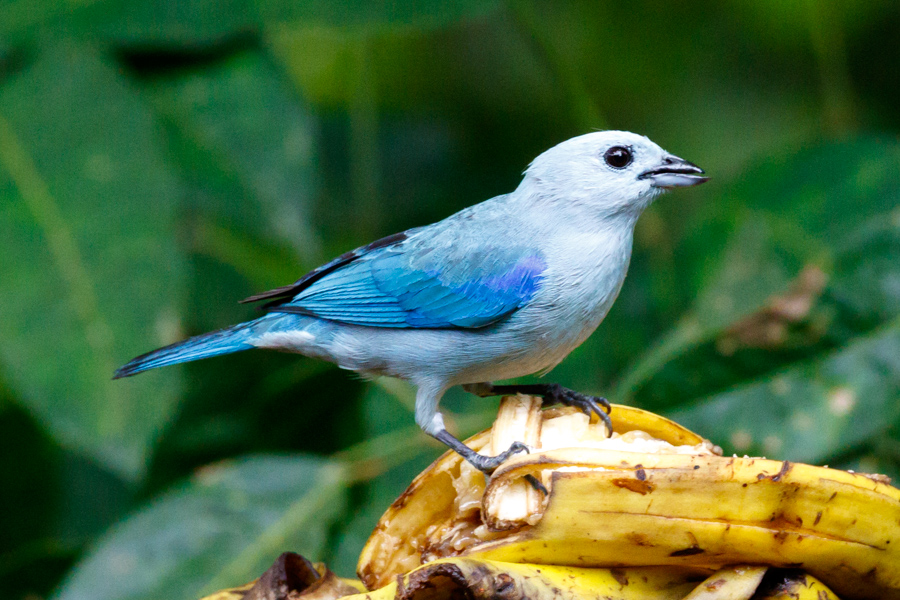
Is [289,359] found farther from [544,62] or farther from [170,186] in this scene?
[544,62]

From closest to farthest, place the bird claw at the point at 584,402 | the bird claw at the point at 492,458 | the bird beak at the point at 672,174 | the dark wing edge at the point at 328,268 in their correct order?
the bird claw at the point at 492,458
the bird claw at the point at 584,402
the bird beak at the point at 672,174
the dark wing edge at the point at 328,268

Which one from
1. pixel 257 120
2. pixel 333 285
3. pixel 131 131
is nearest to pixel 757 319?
pixel 333 285

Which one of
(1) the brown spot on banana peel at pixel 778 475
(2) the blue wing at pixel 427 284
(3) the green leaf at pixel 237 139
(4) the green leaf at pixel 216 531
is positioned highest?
(3) the green leaf at pixel 237 139

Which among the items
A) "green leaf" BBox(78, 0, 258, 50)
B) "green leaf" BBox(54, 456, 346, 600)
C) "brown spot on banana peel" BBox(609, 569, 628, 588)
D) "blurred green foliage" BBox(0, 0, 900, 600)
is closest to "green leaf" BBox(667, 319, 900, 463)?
"blurred green foliage" BBox(0, 0, 900, 600)

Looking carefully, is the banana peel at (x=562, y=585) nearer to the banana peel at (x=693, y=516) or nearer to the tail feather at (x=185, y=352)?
the banana peel at (x=693, y=516)

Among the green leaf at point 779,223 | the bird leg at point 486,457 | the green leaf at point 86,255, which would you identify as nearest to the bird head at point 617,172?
the bird leg at point 486,457

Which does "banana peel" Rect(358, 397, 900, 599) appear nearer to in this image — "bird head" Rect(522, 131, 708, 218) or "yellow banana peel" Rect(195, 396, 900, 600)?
"yellow banana peel" Rect(195, 396, 900, 600)

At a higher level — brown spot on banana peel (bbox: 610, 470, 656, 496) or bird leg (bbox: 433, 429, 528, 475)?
brown spot on banana peel (bbox: 610, 470, 656, 496)

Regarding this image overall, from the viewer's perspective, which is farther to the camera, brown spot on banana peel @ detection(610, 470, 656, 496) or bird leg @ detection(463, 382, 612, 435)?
bird leg @ detection(463, 382, 612, 435)
